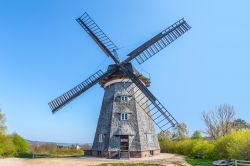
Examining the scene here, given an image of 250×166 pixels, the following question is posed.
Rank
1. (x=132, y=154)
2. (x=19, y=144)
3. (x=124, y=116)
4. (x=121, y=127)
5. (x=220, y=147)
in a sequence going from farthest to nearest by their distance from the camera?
1. (x=19, y=144)
2. (x=124, y=116)
3. (x=121, y=127)
4. (x=132, y=154)
5. (x=220, y=147)

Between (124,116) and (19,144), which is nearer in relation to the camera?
(124,116)

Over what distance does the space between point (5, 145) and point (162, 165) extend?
1415cm

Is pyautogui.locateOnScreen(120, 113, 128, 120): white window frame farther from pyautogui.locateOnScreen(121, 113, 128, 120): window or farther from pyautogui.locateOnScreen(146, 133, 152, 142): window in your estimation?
pyautogui.locateOnScreen(146, 133, 152, 142): window

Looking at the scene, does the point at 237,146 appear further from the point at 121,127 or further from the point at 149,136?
the point at 121,127

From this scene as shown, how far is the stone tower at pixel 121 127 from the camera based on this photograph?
2245 cm

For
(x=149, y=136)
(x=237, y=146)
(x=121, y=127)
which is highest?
(x=121, y=127)

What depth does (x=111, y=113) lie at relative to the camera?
23.8 meters

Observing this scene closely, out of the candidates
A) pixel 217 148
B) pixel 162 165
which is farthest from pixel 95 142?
pixel 217 148

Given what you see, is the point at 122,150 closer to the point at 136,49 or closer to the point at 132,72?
the point at 132,72

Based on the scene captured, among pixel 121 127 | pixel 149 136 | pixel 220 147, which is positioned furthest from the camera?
pixel 149 136

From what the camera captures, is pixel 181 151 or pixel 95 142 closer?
pixel 95 142

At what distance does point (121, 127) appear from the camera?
75.5 feet

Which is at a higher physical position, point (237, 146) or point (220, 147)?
point (237, 146)

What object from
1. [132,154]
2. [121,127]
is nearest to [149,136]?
[132,154]
